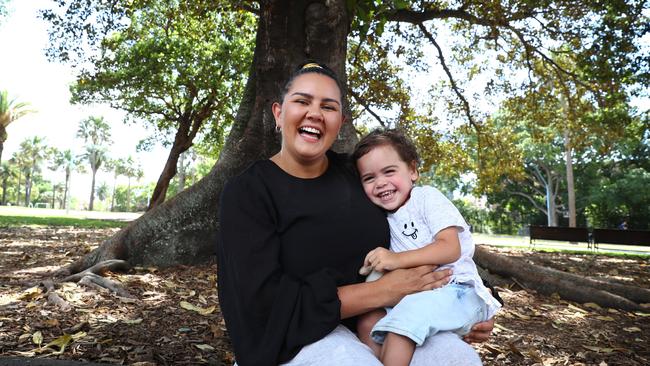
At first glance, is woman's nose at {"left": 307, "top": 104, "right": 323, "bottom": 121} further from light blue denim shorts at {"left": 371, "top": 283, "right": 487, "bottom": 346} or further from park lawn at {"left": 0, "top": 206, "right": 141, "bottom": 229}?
park lawn at {"left": 0, "top": 206, "right": 141, "bottom": 229}

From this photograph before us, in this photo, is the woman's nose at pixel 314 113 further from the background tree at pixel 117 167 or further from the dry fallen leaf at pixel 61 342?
the background tree at pixel 117 167

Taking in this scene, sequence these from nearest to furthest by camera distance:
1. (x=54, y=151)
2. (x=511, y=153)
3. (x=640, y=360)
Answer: (x=640, y=360), (x=511, y=153), (x=54, y=151)

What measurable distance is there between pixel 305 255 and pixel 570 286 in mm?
5380

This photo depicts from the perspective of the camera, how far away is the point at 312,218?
2041 mm

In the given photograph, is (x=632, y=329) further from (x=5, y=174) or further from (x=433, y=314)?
(x=5, y=174)

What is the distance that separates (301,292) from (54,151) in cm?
10623

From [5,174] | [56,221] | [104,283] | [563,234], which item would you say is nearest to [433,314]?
[104,283]

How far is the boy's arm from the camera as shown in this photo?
6.70 ft

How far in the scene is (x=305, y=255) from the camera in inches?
79.2

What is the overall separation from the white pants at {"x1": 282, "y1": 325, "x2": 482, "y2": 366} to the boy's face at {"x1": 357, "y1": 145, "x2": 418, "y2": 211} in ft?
2.35

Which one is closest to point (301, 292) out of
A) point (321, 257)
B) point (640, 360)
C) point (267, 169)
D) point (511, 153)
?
point (321, 257)

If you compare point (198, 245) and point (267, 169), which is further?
point (198, 245)

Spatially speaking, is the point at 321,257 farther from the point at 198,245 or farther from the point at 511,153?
the point at 511,153

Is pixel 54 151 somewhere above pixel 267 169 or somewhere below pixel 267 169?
above
